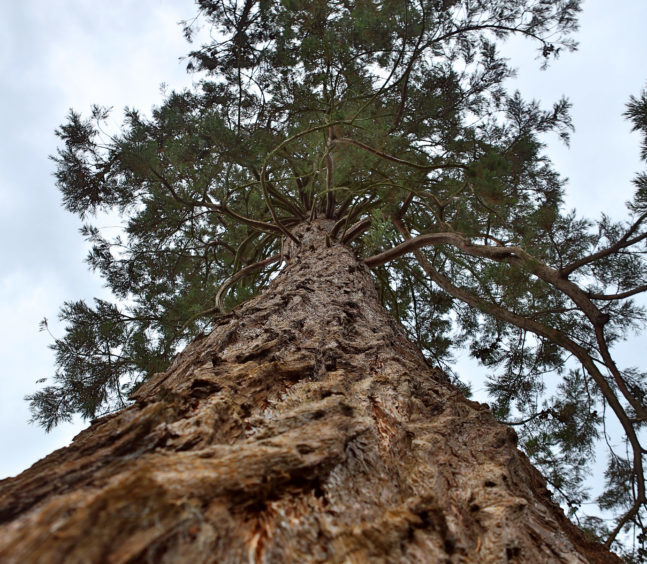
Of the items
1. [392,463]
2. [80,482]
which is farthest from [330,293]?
[80,482]

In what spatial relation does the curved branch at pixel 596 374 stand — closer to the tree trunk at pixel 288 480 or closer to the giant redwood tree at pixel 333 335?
the giant redwood tree at pixel 333 335

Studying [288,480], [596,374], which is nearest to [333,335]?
[288,480]

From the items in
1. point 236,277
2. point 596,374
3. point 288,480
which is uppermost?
point 236,277

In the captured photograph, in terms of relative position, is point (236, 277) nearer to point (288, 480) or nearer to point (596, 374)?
point (596, 374)

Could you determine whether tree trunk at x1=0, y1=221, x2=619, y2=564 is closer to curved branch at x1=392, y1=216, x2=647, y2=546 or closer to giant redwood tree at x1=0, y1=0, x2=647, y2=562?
giant redwood tree at x1=0, y1=0, x2=647, y2=562

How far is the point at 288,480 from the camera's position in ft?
2.13

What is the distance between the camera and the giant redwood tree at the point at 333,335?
23.2 inches

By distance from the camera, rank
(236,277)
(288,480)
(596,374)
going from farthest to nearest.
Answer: (236,277) < (596,374) < (288,480)

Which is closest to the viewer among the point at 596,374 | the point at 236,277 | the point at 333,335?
the point at 333,335

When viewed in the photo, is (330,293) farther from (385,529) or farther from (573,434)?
(573,434)

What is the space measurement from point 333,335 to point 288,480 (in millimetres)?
859

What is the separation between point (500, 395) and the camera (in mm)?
3805

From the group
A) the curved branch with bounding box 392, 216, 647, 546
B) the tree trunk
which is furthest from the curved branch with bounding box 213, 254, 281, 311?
the curved branch with bounding box 392, 216, 647, 546

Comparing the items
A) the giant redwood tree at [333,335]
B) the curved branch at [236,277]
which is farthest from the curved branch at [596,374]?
the curved branch at [236,277]
